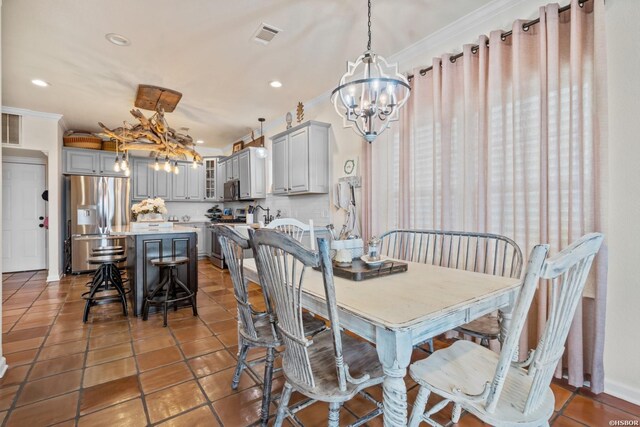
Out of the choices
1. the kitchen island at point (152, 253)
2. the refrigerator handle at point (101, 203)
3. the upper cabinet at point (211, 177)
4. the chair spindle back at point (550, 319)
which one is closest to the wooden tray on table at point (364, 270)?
the chair spindle back at point (550, 319)

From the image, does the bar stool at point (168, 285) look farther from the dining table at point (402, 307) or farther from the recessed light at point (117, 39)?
the recessed light at point (117, 39)

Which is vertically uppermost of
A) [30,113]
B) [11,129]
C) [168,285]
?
[30,113]

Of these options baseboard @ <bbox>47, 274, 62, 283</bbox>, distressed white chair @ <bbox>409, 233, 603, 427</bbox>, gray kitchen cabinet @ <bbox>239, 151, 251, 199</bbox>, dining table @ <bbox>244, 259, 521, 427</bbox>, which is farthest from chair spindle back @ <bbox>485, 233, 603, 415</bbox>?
baseboard @ <bbox>47, 274, 62, 283</bbox>

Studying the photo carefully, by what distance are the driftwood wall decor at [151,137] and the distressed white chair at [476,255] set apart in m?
2.95

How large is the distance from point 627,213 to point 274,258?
207 cm

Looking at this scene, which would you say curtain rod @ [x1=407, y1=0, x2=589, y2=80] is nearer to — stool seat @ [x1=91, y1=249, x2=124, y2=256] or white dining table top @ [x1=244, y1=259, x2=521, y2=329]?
white dining table top @ [x1=244, y1=259, x2=521, y2=329]

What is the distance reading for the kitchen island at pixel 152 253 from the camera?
10.3ft

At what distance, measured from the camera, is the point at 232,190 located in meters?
5.88

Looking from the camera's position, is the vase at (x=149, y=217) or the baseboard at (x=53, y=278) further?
the baseboard at (x=53, y=278)

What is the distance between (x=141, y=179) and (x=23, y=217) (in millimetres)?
1952

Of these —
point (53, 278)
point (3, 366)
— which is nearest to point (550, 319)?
point (3, 366)

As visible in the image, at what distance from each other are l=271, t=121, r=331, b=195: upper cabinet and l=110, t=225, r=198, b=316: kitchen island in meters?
1.52

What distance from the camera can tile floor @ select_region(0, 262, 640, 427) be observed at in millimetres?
1617

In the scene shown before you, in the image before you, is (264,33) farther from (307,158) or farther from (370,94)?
(307,158)
